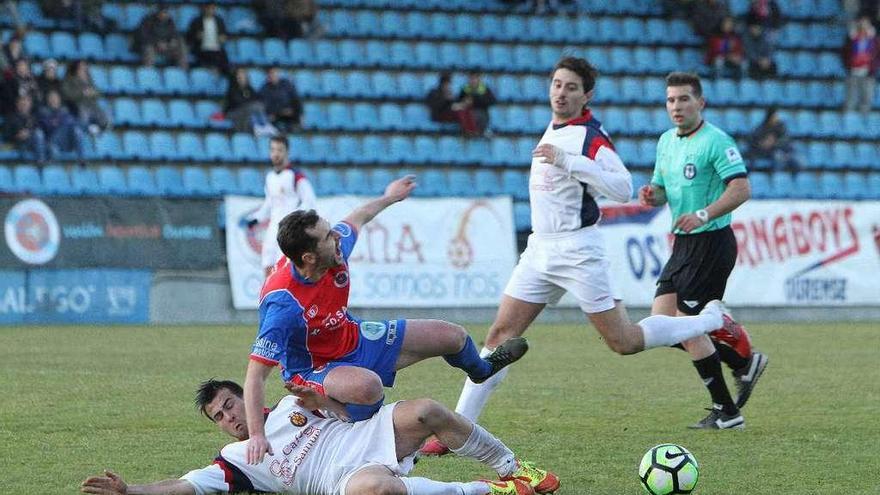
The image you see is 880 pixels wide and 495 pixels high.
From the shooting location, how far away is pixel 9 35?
2228cm

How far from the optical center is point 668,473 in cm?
651

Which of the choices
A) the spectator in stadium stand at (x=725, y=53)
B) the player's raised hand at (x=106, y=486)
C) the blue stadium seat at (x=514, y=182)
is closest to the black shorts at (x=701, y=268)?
the player's raised hand at (x=106, y=486)

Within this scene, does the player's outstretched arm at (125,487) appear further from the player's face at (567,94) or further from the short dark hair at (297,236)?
the player's face at (567,94)

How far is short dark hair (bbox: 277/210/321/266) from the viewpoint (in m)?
6.35

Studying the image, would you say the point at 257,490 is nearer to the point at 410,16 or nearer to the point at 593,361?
the point at 593,361

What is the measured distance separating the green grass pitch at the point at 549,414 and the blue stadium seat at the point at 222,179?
18.9 ft

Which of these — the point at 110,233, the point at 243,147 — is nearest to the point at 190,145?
the point at 243,147

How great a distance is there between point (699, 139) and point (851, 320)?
491 inches

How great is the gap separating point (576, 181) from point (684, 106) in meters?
1.40

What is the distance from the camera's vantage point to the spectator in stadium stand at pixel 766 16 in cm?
2739

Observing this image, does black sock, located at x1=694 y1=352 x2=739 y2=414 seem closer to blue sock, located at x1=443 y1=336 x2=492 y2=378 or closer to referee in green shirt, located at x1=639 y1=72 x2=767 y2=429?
referee in green shirt, located at x1=639 y1=72 x2=767 y2=429

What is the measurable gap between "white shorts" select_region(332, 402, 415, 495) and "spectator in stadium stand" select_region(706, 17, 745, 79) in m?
22.0

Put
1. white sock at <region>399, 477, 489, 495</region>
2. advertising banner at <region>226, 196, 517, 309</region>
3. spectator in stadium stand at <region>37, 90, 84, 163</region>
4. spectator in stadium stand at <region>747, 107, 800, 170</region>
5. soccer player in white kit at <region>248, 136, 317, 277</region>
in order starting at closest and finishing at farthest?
1. white sock at <region>399, 477, 489, 495</region>
2. soccer player in white kit at <region>248, 136, 317, 277</region>
3. advertising banner at <region>226, 196, 517, 309</region>
4. spectator in stadium stand at <region>37, 90, 84, 163</region>
5. spectator in stadium stand at <region>747, 107, 800, 170</region>

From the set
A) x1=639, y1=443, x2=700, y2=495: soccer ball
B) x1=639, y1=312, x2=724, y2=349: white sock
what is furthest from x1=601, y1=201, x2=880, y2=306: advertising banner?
x1=639, y1=443, x2=700, y2=495: soccer ball
